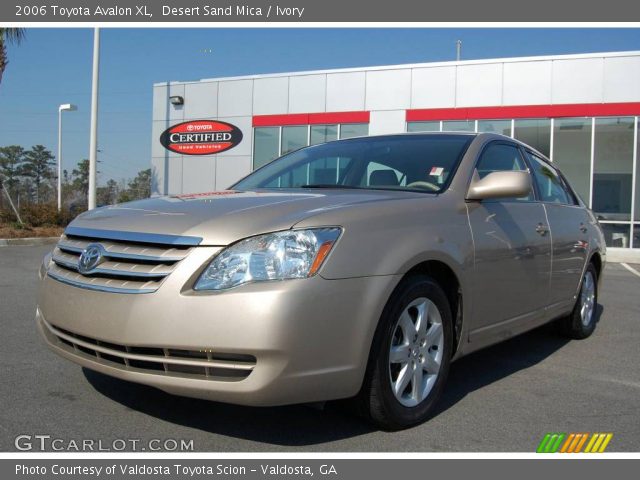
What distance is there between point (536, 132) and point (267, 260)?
50.3 feet

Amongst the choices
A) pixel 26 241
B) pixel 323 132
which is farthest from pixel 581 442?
pixel 323 132

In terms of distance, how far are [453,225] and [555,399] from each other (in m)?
1.28

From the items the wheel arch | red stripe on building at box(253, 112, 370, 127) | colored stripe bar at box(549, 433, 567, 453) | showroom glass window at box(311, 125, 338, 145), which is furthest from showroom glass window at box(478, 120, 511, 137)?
colored stripe bar at box(549, 433, 567, 453)

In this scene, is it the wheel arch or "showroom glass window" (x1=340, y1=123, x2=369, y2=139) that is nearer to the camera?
the wheel arch

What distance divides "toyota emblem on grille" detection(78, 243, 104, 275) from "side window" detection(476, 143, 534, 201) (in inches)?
90.0

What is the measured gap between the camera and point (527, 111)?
16.1 meters

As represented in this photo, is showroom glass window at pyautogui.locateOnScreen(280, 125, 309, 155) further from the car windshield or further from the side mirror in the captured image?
the side mirror

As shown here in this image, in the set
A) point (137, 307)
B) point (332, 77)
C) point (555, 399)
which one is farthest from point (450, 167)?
point (332, 77)

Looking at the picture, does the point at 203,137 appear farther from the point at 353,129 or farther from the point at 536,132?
the point at 536,132

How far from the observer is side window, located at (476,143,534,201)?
3.92 metres

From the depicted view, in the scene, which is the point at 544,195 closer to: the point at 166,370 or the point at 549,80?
the point at 166,370

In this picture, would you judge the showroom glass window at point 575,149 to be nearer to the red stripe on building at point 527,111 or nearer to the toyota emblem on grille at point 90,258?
the red stripe on building at point 527,111

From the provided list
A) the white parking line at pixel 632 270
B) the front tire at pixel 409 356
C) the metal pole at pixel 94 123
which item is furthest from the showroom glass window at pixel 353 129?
the front tire at pixel 409 356

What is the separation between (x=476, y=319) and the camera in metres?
3.46
